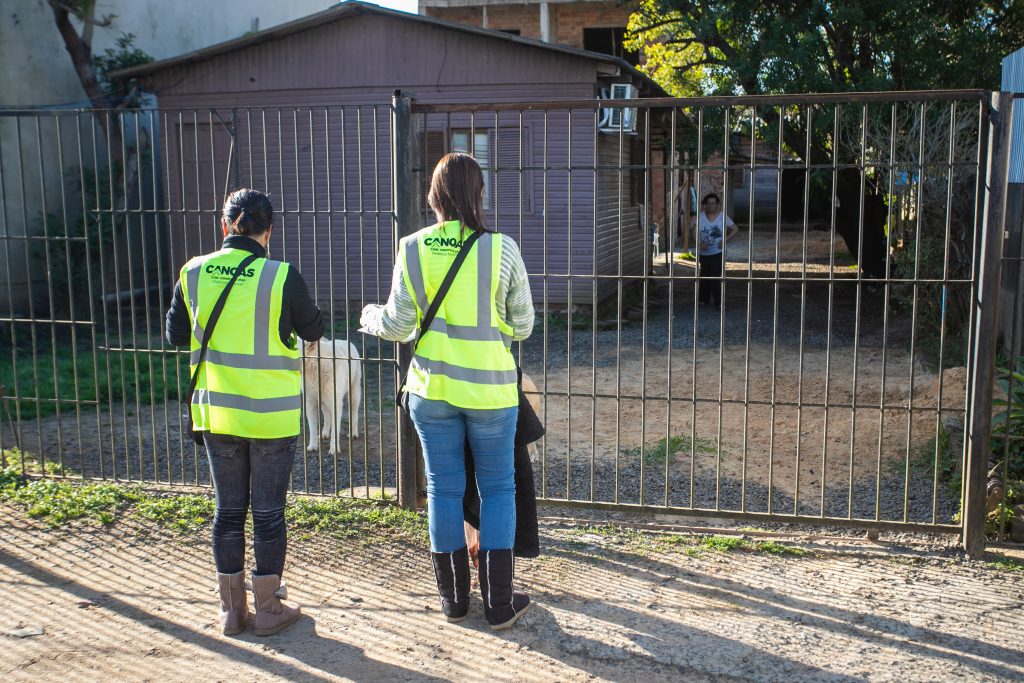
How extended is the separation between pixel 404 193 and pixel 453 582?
227 cm

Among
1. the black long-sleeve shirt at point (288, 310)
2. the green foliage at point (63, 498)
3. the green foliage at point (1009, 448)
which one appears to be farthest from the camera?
the green foliage at point (63, 498)

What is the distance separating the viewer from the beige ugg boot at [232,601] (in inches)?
167

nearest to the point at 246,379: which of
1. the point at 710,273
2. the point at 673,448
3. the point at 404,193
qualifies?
the point at 404,193

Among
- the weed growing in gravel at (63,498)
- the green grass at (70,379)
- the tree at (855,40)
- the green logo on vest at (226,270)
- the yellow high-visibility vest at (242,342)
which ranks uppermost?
the tree at (855,40)

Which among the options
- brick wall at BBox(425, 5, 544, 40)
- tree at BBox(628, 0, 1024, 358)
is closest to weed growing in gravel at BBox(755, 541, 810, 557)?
tree at BBox(628, 0, 1024, 358)

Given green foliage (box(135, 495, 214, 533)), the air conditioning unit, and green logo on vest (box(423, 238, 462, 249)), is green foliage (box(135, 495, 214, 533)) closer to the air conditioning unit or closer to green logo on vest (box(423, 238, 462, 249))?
green logo on vest (box(423, 238, 462, 249))

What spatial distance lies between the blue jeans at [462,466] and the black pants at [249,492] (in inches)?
24.2

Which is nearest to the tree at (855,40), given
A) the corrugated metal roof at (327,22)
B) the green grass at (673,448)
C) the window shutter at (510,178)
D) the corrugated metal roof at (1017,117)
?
the corrugated metal roof at (327,22)

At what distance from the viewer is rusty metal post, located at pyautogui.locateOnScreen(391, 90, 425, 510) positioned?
17.9 ft

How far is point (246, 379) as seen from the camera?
4.07m

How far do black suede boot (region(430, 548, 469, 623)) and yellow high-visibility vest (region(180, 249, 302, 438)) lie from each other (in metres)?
0.90

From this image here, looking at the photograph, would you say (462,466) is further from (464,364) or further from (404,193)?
(404,193)

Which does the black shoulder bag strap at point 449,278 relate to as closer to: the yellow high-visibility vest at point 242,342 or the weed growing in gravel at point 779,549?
the yellow high-visibility vest at point 242,342

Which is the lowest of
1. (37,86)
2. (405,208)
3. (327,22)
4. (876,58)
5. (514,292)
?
(514,292)
